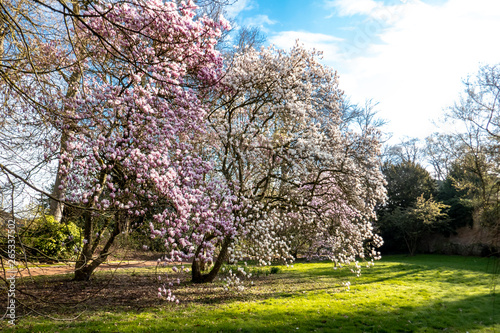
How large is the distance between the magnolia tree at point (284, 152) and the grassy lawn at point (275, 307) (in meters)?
1.40

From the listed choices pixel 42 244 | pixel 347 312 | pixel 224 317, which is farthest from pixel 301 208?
pixel 42 244

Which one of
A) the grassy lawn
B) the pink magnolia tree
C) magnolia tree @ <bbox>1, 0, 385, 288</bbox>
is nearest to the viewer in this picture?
the pink magnolia tree

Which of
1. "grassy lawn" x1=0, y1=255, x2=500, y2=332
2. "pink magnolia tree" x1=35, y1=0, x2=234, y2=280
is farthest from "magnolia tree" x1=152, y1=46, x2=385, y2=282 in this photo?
"grassy lawn" x1=0, y1=255, x2=500, y2=332

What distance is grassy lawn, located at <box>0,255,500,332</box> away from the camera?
718cm

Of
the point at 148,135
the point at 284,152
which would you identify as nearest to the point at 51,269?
the point at 148,135

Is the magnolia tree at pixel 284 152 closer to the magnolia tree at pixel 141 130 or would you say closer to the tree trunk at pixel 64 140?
the magnolia tree at pixel 141 130

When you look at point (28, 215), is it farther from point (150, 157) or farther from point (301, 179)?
point (301, 179)

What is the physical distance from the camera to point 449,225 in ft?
84.9

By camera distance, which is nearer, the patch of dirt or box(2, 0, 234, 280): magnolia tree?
the patch of dirt

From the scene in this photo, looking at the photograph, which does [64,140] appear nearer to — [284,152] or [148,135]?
[148,135]

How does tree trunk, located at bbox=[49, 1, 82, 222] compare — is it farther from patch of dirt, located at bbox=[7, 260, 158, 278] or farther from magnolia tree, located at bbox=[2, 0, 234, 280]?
patch of dirt, located at bbox=[7, 260, 158, 278]

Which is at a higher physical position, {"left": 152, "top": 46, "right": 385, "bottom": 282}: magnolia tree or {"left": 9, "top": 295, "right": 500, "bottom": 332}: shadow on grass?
{"left": 152, "top": 46, "right": 385, "bottom": 282}: magnolia tree

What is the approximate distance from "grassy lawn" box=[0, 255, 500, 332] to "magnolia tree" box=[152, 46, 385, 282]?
1400 millimetres

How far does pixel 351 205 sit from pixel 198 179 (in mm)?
6167
